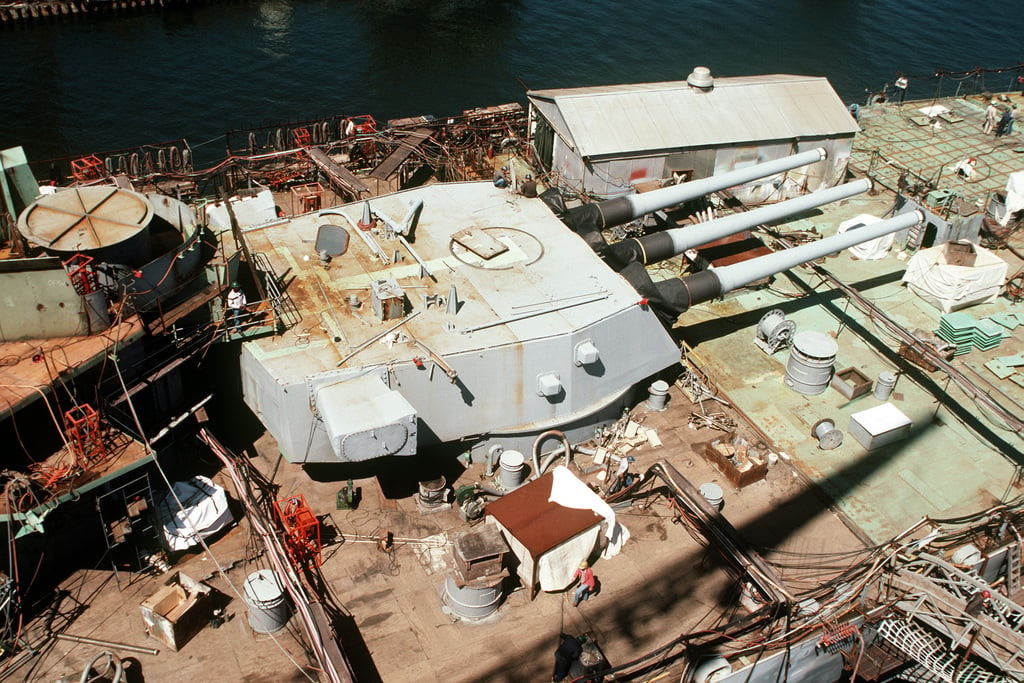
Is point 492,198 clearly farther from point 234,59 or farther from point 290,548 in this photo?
point 234,59

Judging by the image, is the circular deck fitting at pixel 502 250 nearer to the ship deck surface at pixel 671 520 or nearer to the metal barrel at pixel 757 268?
the metal barrel at pixel 757 268

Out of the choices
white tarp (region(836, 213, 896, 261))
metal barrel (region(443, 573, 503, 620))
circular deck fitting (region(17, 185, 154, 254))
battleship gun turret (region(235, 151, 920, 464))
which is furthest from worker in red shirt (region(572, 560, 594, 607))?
white tarp (region(836, 213, 896, 261))

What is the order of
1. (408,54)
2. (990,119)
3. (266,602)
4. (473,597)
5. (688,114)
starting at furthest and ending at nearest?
(408,54) → (990,119) → (688,114) → (473,597) → (266,602)

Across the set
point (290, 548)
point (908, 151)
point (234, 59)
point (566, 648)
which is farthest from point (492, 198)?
point (234, 59)

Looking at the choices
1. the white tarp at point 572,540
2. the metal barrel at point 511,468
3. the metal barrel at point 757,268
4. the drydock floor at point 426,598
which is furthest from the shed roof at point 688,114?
the white tarp at point 572,540

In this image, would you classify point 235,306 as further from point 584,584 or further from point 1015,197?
point 1015,197

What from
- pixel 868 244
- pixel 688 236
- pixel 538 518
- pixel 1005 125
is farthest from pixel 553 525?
pixel 1005 125
